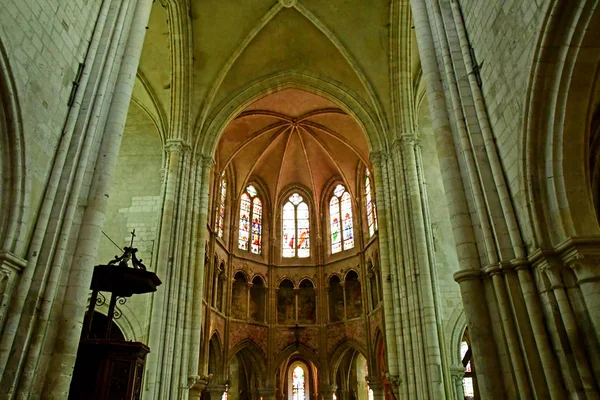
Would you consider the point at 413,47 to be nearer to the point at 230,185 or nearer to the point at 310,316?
the point at 230,185

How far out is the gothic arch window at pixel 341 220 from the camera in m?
24.2

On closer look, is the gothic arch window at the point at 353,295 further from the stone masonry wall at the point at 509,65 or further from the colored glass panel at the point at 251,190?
the stone masonry wall at the point at 509,65

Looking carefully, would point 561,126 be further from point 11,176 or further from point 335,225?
point 335,225

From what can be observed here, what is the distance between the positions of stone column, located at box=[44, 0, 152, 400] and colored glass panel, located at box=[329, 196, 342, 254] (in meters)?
17.8

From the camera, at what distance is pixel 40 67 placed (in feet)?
20.1

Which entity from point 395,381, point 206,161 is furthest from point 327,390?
point 206,161

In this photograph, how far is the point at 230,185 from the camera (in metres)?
24.0

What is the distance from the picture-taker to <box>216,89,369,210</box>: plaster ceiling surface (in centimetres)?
2111

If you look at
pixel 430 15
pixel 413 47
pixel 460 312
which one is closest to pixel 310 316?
pixel 460 312

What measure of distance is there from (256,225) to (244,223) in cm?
84

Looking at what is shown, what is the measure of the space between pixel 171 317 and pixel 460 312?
804 cm

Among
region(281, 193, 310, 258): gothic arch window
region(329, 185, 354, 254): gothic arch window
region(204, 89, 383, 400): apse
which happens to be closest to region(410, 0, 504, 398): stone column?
region(204, 89, 383, 400): apse

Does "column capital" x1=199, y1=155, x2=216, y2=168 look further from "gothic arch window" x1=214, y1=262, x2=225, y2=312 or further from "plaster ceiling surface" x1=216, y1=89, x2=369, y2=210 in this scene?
"gothic arch window" x1=214, y1=262, x2=225, y2=312

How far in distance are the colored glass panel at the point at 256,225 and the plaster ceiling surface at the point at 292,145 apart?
88cm
